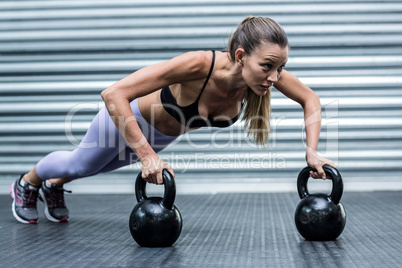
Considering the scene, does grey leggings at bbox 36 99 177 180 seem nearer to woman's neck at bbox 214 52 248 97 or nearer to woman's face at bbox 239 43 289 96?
woman's neck at bbox 214 52 248 97

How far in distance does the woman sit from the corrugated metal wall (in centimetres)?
196

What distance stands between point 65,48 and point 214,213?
2432mm

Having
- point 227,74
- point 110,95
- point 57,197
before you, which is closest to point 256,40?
point 227,74

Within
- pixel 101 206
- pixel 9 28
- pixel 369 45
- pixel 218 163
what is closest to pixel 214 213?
pixel 101 206

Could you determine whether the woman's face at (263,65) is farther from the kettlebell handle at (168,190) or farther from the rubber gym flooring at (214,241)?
the rubber gym flooring at (214,241)

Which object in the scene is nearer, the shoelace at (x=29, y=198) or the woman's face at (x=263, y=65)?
the woman's face at (x=263, y=65)

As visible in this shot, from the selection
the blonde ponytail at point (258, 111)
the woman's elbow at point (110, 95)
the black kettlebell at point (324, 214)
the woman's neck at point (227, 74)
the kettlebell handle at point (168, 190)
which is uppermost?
the woman's neck at point (227, 74)

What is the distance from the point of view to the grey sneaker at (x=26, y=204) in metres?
2.66

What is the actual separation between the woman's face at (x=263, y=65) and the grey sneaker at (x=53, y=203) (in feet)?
4.35

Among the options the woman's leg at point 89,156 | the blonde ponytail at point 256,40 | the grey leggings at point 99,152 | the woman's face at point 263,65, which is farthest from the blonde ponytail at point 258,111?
the woman's leg at point 89,156

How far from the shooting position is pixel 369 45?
14.8 feet

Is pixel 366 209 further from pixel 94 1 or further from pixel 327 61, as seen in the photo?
pixel 94 1

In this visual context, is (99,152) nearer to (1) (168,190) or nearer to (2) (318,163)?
(1) (168,190)

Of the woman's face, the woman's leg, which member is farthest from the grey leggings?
the woman's face
